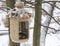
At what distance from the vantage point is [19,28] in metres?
1.70

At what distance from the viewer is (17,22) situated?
1652 millimetres

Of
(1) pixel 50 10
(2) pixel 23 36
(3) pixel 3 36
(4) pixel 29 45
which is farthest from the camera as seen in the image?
(3) pixel 3 36

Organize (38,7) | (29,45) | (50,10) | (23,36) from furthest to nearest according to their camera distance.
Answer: (29,45) → (50,10) → (38,7) → (23,36)

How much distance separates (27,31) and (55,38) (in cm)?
288

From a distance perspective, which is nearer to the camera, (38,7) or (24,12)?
(24,12)

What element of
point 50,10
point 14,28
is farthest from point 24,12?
point 50,10

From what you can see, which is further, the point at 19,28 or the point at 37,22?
the point at 37,22

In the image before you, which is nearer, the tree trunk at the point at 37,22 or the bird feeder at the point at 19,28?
the bird feeder at the point at 19,28

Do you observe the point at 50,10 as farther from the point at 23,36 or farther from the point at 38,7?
the point at 23,36

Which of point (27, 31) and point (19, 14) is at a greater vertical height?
point (19, 14)

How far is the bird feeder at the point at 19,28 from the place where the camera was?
165cm

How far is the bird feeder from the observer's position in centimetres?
165

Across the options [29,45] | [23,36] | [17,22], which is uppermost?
[17,22]

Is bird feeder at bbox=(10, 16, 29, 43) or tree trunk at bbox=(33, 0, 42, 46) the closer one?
bird feeder at bbox=(10, 16, 29, 43)
